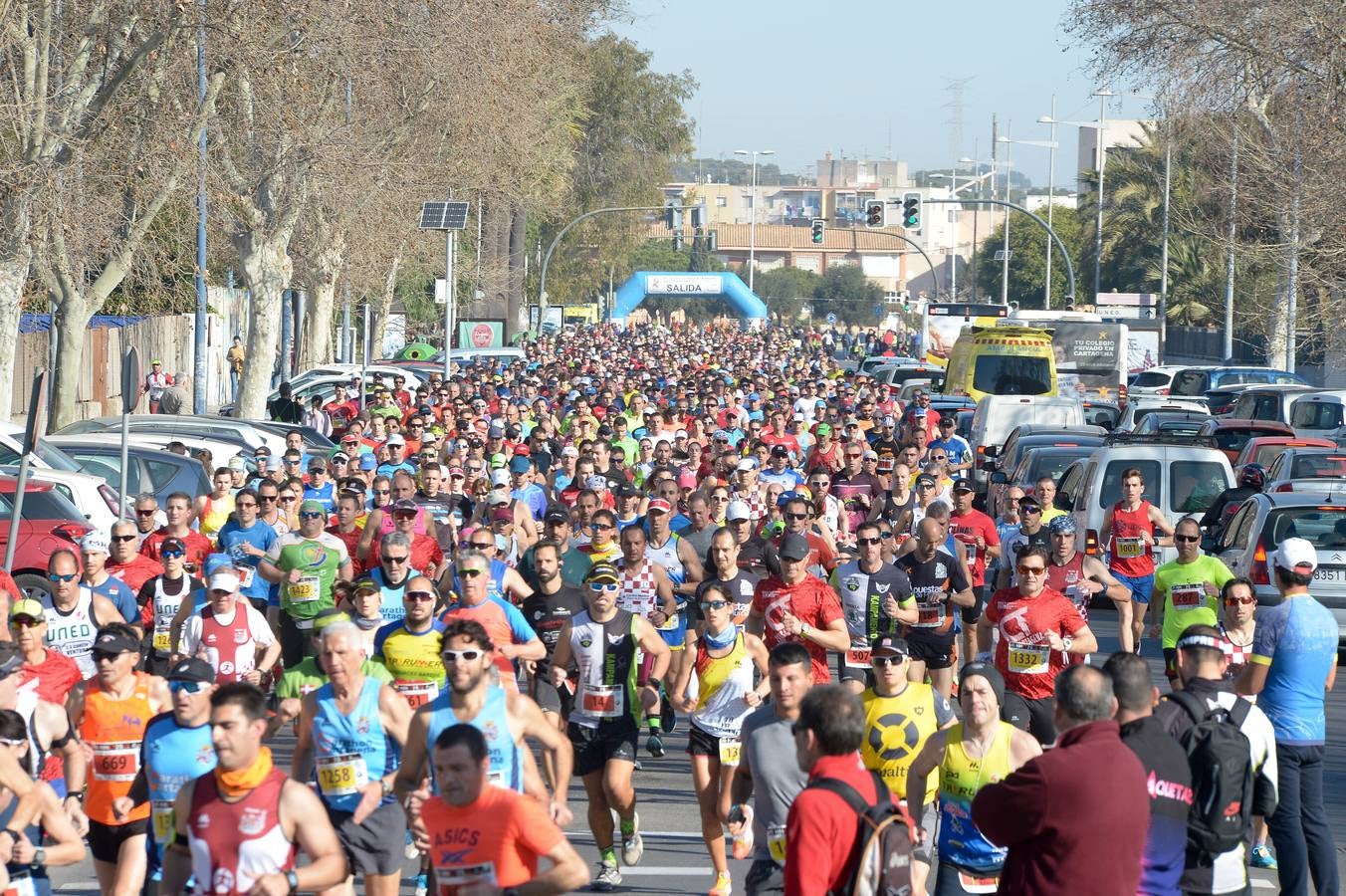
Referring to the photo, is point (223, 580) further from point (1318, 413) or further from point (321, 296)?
point (321, 296)

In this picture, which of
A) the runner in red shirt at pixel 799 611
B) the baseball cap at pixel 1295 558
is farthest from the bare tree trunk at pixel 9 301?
the baseball cap at pixel 1295 558

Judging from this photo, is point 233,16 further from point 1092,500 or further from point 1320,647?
point 1320,647

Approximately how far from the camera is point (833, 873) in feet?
18.6

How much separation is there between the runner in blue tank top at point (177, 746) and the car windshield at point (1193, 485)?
41.4 feet

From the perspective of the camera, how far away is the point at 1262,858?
9930mm

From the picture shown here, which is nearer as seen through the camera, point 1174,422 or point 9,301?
point 9,301

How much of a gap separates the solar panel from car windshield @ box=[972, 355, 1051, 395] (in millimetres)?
9385

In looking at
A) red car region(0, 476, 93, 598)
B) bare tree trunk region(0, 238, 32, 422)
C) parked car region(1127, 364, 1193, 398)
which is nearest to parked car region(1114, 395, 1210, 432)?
parked car region(1127, 364, 1193, 398)

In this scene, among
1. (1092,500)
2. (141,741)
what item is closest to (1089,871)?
(141,741)

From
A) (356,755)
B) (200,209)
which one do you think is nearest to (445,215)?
(200,209)

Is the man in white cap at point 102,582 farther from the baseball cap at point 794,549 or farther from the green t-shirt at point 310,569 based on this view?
the baseball cap at point 794,549

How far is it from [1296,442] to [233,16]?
14.3 metres

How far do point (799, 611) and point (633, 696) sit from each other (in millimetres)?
1266

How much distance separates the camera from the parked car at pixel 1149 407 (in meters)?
28.9
